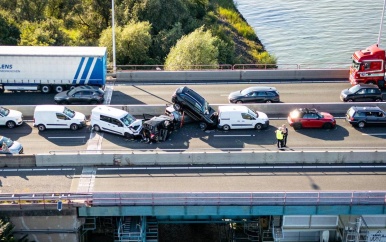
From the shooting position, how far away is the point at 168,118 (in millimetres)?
36562

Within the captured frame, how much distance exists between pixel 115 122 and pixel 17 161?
6489 millimetres

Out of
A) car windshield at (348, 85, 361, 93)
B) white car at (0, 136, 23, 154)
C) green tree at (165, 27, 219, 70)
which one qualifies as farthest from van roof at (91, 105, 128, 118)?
car windshield at (348, 85, 361, 93)

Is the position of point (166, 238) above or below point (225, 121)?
below

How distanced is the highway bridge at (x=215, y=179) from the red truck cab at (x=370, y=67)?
639 centimetres

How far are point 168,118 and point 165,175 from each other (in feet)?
17.2

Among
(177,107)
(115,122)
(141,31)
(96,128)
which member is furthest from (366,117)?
(141,31)

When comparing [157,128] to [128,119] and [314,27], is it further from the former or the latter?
[314,27]

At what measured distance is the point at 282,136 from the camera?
34.3 meters

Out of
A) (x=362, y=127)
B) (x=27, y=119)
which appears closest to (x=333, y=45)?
(x=362, y=127)

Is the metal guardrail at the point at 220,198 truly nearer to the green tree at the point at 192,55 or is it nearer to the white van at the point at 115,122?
the white van at the point at 115,122

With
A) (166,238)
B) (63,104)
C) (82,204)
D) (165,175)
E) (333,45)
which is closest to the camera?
(82,204)

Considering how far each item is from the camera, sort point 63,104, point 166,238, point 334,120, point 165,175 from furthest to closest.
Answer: point 63,104, point 334,120, point 166,238, point 165,175

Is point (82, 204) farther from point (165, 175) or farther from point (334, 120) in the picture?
point (334, 120)

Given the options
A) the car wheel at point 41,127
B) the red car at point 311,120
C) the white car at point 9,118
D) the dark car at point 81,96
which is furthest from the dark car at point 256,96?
the white car at point 9,118
